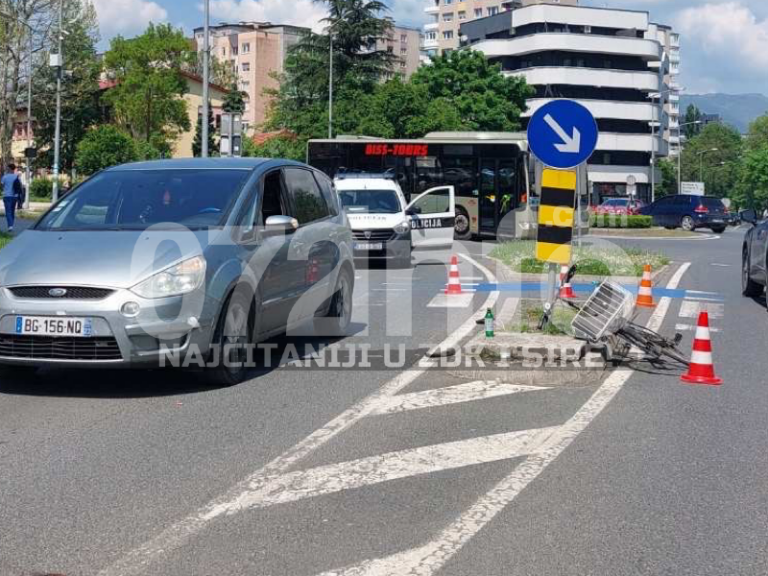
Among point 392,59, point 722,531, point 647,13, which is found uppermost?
point 647,13

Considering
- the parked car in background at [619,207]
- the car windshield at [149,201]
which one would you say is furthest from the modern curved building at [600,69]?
the car windshield at [149,201]

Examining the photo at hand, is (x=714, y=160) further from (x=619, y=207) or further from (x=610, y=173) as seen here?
(x=619, y=207)

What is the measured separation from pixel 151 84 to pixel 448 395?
241ft

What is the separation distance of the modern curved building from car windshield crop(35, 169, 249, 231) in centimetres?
8622

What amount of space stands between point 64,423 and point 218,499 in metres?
2.10

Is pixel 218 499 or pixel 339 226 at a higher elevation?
pixel 339 226

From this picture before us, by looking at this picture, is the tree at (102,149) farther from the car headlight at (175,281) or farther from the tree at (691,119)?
the tree at (691,119)

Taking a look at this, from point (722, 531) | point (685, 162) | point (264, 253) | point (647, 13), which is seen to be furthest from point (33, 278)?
point (685, 162)

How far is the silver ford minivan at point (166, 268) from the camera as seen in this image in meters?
7.48

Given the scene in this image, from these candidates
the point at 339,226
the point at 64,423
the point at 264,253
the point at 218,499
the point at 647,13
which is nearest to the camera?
the point at 218,499

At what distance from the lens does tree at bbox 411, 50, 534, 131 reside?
71.9m

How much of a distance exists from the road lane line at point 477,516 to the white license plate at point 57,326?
324 cm

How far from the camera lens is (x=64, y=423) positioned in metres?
6.93

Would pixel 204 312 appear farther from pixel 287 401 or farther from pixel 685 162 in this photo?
pixel 685 162
